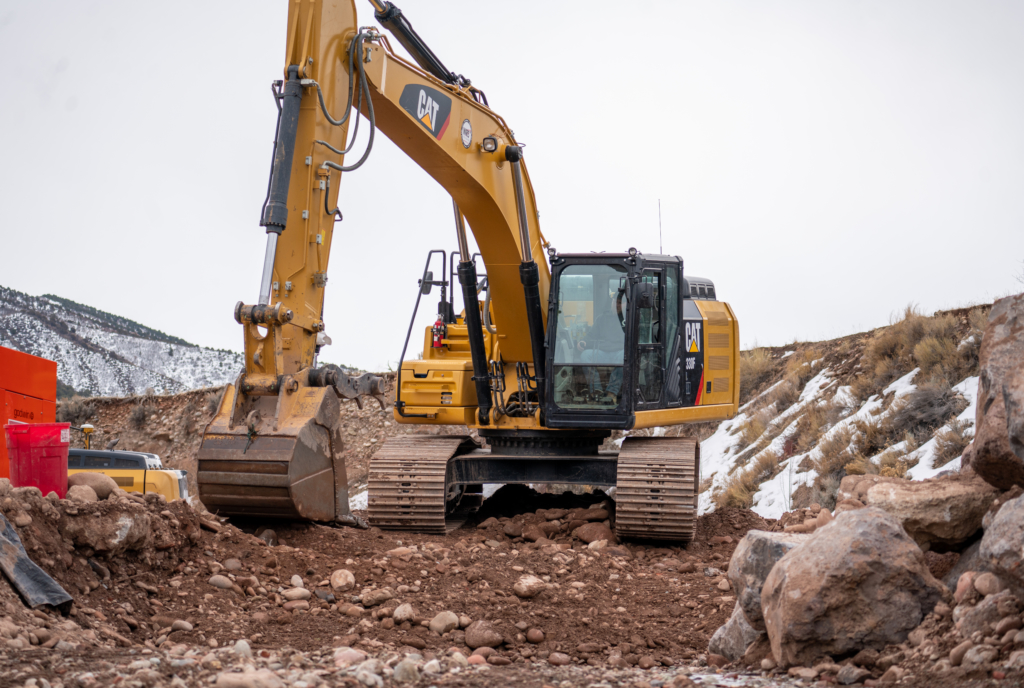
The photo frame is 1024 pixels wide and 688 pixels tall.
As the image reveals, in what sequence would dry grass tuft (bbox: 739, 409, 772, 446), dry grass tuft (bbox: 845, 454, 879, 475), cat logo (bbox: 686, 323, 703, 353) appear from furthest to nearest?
dry grass tuft (bbox: 739, 409, 772, 446) < dry grass tuft (bbox: 845, 454, 879, 475) < cat logo (bbox: 686, 323, 703, 353)

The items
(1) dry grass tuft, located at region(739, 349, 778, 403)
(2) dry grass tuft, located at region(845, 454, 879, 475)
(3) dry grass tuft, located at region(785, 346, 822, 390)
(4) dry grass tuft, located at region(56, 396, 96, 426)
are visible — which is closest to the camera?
(2) dry grass tuft, located at region(845, 454, 879, 475)

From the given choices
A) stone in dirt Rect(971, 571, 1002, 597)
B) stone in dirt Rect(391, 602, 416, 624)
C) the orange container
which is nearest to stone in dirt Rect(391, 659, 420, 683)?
stone in dirt Rect(391, 602, 416, 624)

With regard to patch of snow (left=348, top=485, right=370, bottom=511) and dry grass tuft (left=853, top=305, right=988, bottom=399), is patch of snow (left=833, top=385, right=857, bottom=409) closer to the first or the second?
dry grass tuft (left=853, top=305, right=988, bottom=399)

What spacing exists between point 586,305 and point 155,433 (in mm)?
20496

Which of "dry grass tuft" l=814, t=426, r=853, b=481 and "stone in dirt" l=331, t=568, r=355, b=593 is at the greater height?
"dry grass tuft" l=814, t=426, r=853, b=481

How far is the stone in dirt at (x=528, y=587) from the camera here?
584cm

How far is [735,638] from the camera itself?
173 inches

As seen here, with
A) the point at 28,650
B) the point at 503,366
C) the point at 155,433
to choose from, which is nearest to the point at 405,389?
the point at 503,366

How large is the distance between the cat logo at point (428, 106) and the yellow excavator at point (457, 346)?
17 millimetres

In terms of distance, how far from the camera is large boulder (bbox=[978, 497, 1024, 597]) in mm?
3514

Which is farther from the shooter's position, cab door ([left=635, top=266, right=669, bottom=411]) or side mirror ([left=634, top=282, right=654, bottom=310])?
cab door ([left=635, top=266, right=669, bottom=411])

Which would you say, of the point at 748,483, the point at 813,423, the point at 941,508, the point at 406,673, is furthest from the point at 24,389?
the point at 813,423

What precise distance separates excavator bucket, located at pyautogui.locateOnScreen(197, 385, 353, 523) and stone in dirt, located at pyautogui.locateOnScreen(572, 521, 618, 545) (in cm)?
275

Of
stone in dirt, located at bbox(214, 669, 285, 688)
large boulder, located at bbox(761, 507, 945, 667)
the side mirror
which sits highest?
the side mirror
